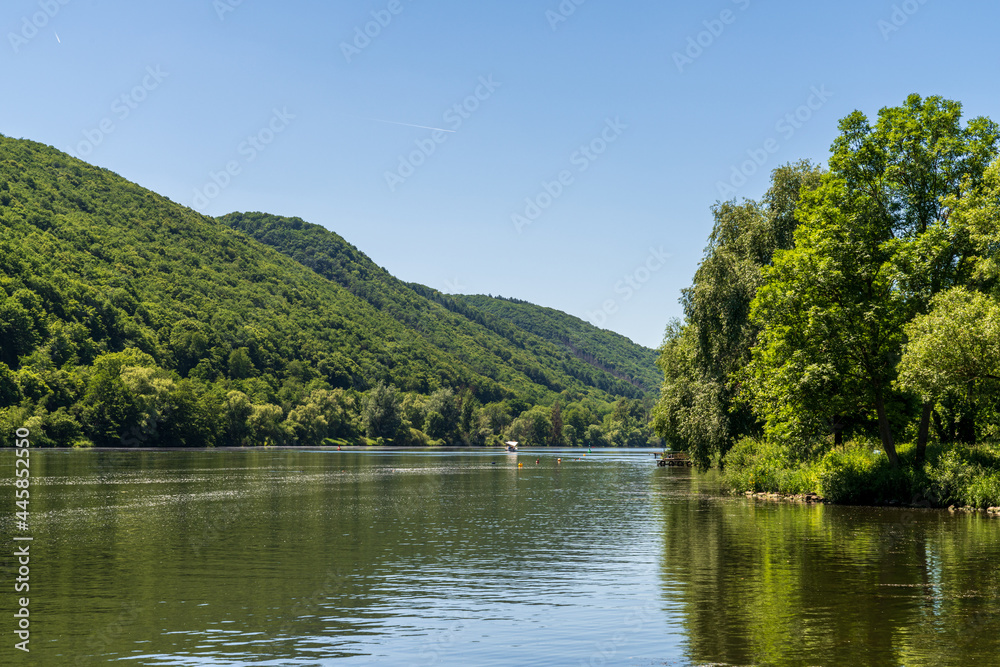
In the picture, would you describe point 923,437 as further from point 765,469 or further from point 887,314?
point 765,469

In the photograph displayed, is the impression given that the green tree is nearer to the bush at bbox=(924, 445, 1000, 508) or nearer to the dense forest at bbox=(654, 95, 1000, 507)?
the dense forest at bbox=(654, 95, 1000, 507)

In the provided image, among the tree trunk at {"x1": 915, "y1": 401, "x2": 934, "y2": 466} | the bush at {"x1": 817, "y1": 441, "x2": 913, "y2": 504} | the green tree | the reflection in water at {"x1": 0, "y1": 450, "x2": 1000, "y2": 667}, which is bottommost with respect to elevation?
the reflection in water at {"x1": 0, "y1": 450, "x2": 1000, "y2": 667}

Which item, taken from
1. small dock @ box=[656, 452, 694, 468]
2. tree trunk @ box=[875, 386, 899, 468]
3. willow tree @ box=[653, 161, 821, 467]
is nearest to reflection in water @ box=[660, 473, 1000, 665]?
tree trunk @ box=[875, 386, 899, 468]

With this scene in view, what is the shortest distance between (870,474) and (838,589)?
3040cm

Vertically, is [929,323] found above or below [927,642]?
above

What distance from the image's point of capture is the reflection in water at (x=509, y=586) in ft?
61.3

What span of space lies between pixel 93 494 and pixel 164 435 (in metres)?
123

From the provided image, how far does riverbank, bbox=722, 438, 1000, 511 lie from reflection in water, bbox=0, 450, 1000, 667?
266 cm

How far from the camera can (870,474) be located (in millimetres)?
52281

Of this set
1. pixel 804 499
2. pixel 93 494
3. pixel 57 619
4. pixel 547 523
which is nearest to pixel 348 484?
pixel 93 494

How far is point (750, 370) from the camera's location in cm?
5806

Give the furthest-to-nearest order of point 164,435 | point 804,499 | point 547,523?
1. point 164,435
2. point 804,499
3. point 547,523

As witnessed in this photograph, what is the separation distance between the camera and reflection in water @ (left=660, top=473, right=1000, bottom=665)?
18156 millimetres

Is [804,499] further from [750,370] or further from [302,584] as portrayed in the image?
[302,584]
